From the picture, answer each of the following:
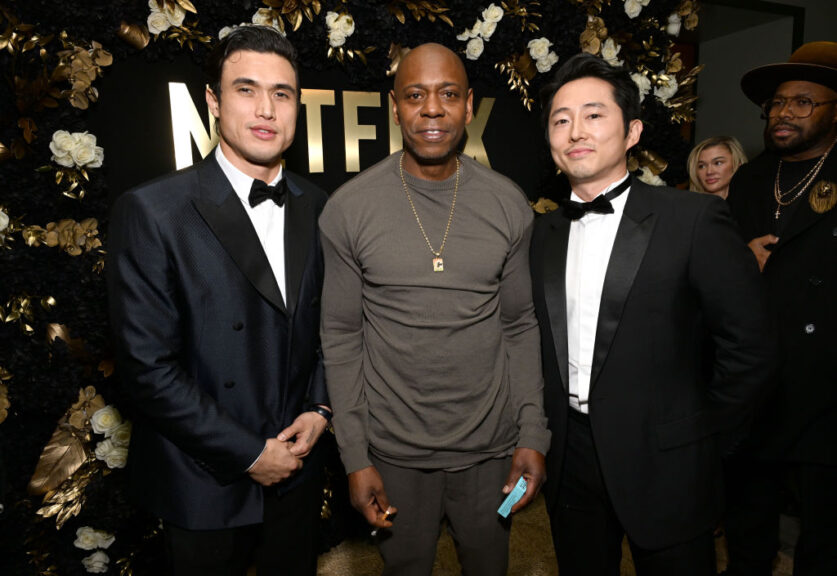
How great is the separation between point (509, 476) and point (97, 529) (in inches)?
81.3

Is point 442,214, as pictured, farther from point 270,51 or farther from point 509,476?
point 509,476

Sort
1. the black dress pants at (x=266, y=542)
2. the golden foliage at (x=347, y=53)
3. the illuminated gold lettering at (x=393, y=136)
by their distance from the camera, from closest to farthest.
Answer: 1. the black dress pants at (x=266, y=542)
2. the golden foliage at (x=347, y=53)
3. the illuminated gold lettering at (x=393, y=136)

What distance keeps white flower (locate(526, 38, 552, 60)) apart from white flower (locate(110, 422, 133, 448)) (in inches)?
116

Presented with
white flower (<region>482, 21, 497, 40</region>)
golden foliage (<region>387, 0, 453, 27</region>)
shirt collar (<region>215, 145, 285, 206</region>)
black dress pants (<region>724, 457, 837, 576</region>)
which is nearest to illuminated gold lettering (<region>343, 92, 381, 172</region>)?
golden foliage (<region>387, 0, 453, 27</region>)

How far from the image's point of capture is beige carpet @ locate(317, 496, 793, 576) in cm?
312

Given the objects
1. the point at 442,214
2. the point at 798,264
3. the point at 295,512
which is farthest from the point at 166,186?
the point at 798,264

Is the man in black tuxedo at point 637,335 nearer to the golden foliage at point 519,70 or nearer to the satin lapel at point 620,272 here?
the satin lapel at point 620,272

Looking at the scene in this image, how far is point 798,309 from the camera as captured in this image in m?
2.47

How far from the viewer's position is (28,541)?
262 centimetres

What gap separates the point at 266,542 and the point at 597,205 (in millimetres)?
1638

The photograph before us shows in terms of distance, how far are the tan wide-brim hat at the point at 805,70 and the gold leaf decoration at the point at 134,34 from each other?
284 cm

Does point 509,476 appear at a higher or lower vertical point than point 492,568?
higher

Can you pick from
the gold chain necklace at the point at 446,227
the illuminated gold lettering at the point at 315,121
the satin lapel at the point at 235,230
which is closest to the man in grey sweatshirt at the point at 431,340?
the gold chain necklace at the point at 446,227

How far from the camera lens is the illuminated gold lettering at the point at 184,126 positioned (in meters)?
2.76
